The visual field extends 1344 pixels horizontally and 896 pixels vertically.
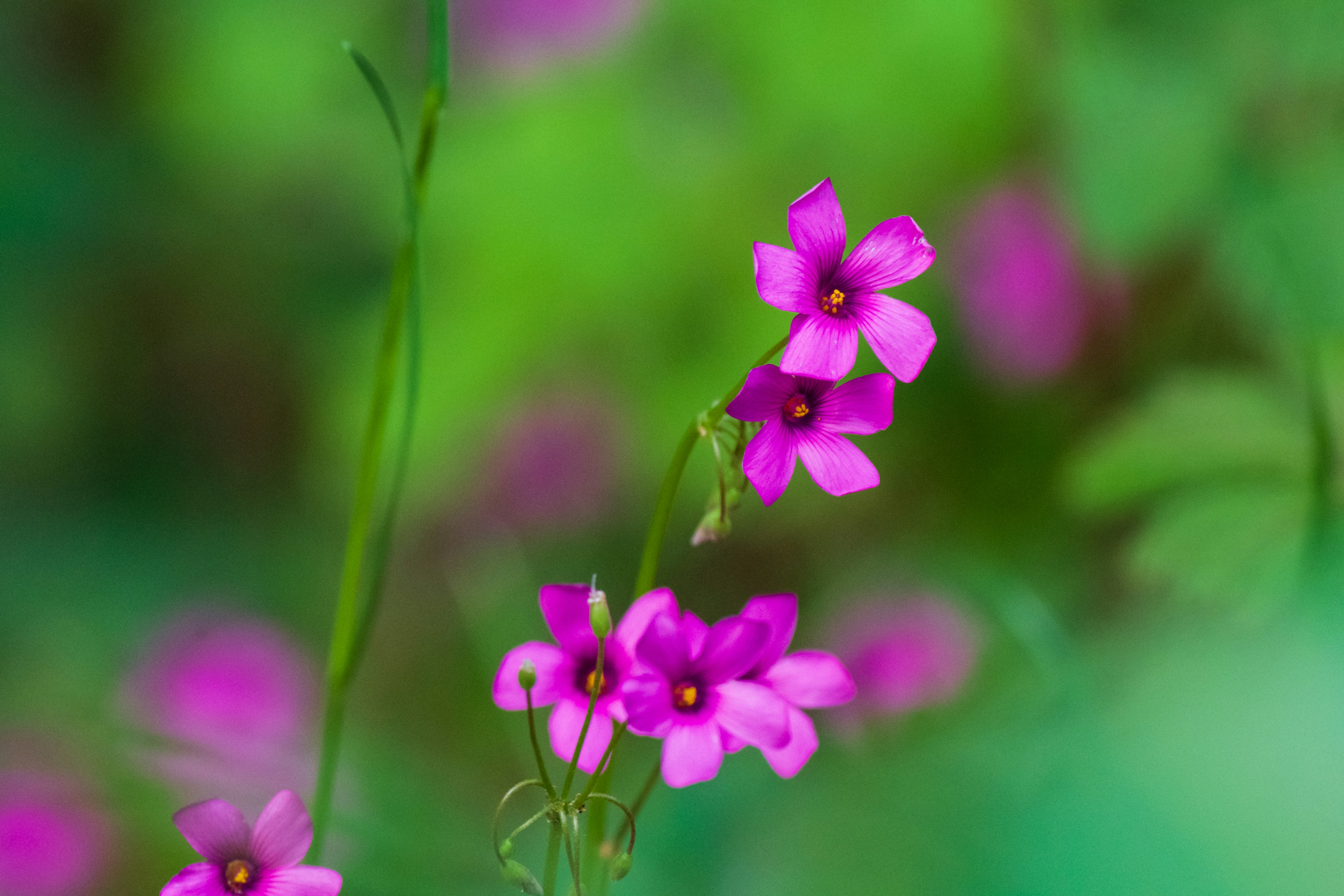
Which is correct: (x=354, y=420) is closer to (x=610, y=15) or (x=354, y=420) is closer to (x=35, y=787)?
(x=35, y=787)

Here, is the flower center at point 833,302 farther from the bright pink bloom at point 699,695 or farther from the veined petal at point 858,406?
the bright pink bloom at point 699,695

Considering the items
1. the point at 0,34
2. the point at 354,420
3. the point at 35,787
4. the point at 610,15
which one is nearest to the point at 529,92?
the point at 610,15

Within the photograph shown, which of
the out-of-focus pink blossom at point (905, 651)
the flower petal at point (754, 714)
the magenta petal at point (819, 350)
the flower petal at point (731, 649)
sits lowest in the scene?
the flower petal at point (754, 714)

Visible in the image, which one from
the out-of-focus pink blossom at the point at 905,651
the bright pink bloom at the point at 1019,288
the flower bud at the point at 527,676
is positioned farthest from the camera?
the bright pink bloom at the point at 1019,288

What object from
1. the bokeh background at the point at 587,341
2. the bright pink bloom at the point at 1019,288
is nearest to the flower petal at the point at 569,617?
the bokeh background at the point at 587,341

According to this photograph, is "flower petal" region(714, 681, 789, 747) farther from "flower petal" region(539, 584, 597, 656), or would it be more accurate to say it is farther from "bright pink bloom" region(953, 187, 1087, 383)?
"bright pink bloom" region(953, 187, 1087, 383)

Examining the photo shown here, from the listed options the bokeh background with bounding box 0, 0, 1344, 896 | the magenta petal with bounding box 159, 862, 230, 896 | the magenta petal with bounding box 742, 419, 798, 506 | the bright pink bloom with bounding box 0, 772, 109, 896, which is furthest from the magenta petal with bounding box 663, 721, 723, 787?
the bright pink bloom with bounding box 0, 772, 109, 896

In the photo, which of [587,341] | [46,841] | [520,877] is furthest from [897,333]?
[46,841]
